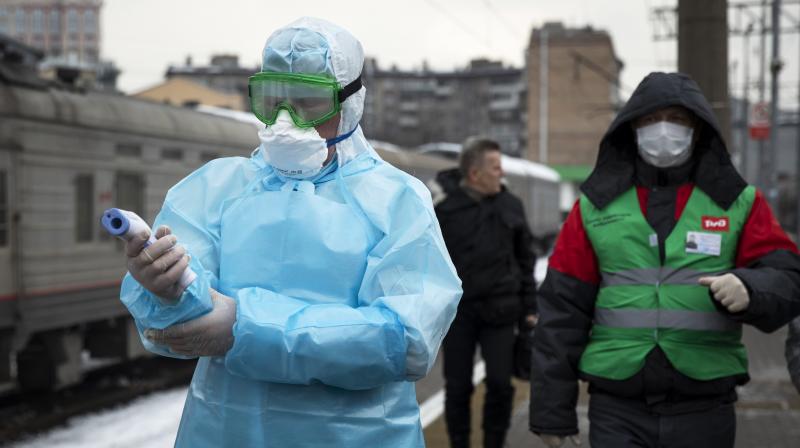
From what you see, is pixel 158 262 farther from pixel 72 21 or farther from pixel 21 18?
pixel 72 21

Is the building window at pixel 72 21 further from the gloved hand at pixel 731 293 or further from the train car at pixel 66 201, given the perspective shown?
the gloved hand at pixel 731 293

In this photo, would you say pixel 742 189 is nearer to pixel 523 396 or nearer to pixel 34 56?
pixel 523 396

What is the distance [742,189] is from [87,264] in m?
8.26

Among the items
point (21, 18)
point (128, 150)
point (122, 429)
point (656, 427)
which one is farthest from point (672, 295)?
point (21, 18)

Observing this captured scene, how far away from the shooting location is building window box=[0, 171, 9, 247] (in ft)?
30.2

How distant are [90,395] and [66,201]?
2.00m

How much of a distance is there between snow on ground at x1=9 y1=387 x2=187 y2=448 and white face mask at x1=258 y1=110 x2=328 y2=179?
533 centimetres

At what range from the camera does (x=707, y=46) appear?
6426 mm

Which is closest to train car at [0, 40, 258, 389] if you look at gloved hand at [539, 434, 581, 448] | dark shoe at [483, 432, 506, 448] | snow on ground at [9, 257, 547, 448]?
snow on ground at [9, 257, 547, 448]

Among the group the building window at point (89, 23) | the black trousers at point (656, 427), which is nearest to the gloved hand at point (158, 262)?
the black trousers at point (656, 427)

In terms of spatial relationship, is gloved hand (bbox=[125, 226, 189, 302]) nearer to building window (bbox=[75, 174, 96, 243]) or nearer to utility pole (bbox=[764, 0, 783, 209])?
building window (bbox=[75, 174, 96, 243])

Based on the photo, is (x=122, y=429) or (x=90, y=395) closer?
(x=122, y=429)

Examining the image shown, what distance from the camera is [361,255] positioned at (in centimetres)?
266

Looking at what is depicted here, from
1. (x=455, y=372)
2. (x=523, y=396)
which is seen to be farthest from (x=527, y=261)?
(x=523, y=396)
